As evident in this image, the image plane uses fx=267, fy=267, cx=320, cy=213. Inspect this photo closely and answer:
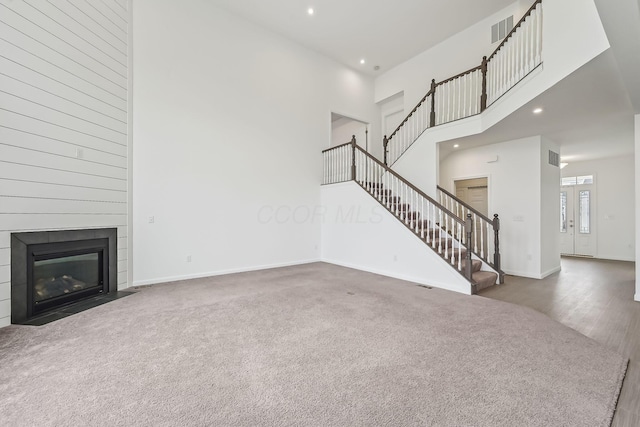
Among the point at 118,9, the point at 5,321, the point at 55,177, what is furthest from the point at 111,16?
the point at 5,321

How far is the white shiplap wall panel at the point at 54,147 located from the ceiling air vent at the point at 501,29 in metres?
7.80

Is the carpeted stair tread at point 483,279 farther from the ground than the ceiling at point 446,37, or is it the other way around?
the ceiling at point 446,37

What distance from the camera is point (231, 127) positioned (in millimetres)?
5578

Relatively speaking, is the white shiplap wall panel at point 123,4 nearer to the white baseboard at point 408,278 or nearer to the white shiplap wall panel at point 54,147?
the white shiplap wall panel at point 54,147

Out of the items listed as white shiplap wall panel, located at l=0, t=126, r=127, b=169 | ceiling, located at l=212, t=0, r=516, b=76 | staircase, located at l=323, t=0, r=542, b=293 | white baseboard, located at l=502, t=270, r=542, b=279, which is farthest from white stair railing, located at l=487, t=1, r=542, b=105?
white shiplap wall panel, located at l=0, t=126, r=127, b=169

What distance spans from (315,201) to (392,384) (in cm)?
536

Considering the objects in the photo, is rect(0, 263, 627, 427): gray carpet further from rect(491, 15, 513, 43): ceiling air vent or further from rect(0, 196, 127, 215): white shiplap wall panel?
rect(491, 15, 513, 43): ceiling air vent

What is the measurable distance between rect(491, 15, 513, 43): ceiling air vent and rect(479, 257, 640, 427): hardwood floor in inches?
202

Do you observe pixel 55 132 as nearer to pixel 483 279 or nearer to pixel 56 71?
pixel 56 71

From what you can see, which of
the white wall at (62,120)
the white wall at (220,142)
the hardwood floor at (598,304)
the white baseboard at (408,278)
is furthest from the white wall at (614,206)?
the white wall at (62,120)

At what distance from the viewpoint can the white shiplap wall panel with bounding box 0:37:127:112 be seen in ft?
9.76

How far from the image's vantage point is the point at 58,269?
3.53 meters

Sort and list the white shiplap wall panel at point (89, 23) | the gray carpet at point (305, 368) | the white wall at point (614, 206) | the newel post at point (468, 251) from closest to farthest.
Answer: the gray carpet at point (305, 368) < the white shiplap wall panel at point (89, 23) < the newel post at point (468, 251) < the white wall at point (614, 206)

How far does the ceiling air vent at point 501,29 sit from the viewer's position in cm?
561
